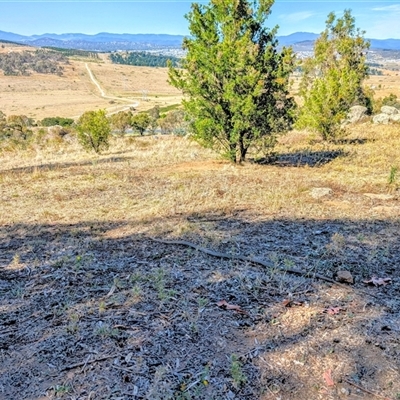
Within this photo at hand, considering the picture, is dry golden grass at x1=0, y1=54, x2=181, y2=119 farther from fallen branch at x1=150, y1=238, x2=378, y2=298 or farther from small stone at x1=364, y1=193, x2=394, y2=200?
fallen branch at x1=150, y1=238, x2=378, y2=298

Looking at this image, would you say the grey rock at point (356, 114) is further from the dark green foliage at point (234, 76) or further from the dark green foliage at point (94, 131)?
the dark green foliage at point (94, 131)

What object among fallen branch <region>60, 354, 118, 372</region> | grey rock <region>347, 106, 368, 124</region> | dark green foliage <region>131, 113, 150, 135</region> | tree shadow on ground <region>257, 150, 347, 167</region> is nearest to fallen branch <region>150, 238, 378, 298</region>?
fallen branch <region>60, 354, 118, 372</region>

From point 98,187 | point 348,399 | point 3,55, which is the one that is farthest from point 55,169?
point 3,55

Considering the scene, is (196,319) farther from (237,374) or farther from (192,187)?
(192,187)

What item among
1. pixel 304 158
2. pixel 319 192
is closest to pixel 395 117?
pixel 304 158

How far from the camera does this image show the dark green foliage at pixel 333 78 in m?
13.1

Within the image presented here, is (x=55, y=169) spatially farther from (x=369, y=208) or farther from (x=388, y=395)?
Answer: (x=388, y=395)

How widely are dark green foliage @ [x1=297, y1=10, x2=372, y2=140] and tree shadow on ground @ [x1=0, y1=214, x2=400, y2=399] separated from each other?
9177 millimetres

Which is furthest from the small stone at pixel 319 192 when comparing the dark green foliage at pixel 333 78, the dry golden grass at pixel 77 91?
the dry golden grass at pixel 77 91

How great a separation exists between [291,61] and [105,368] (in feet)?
29.9

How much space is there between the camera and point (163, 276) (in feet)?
12.6

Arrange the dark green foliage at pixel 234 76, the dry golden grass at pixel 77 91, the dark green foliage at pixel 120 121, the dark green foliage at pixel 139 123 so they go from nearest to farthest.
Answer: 1. the dark green foliage at pixel 234 76
2. the dark green foliage at pixel 120 121
3. the dark green foliage at pixel 139 123
4. the dry golden grass at pixel 77 91

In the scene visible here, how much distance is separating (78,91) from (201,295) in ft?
305

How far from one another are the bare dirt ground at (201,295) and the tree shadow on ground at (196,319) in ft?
0.04
